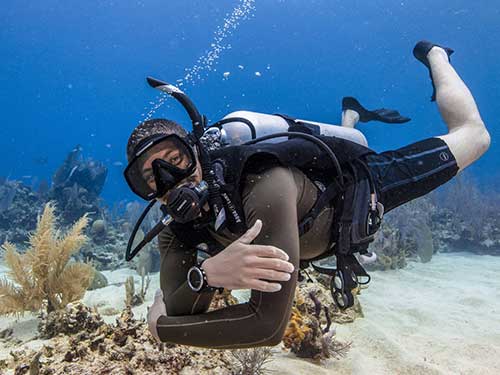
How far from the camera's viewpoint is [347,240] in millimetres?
2531

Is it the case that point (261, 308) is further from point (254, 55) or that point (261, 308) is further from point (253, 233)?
point (254, 55)

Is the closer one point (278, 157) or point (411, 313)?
point (278, 157)

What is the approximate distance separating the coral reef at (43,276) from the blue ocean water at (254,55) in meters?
27.0

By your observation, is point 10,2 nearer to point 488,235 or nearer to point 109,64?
point 109,64

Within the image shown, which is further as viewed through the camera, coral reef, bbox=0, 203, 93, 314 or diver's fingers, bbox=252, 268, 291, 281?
coral reef, bbox=0, 203, 93, 314

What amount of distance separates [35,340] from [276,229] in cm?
423

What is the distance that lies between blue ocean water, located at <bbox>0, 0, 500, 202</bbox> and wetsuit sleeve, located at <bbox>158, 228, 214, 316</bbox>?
3064cm

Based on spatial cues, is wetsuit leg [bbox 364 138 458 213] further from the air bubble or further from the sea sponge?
the air bubble

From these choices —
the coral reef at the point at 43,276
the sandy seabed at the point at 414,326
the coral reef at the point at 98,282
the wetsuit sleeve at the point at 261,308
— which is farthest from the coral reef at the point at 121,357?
the coral reef at the point at 98,282

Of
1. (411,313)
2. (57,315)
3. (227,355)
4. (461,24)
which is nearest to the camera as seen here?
(227,355)

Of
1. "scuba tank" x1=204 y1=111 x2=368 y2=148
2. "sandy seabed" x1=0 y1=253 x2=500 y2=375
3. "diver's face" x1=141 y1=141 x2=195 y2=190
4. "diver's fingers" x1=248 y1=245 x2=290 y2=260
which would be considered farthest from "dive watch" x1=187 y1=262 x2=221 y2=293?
"sandy seabed" x1=0 y1=253 x2=500 y2=375

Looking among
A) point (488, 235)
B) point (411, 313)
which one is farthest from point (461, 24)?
point (411, 313)

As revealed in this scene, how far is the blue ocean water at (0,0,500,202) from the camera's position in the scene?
61688mm

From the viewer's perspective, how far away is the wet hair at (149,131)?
95.7 inches
